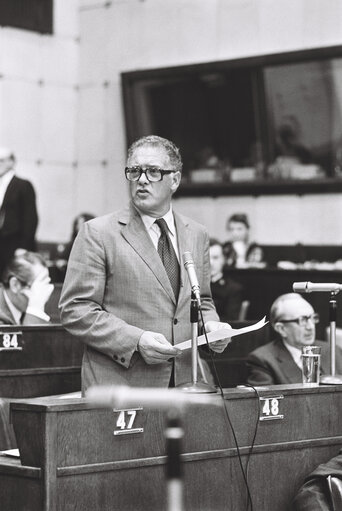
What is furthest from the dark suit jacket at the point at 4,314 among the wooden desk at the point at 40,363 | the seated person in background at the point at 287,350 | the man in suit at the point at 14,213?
the man in suit at the point at 14,213

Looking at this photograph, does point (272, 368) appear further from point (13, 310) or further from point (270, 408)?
point (13, 310)

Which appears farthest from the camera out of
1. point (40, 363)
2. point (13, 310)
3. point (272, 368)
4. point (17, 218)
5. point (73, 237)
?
point (73, 237)

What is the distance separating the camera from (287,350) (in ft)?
20.1

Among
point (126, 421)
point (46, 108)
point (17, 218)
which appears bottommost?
point (126, 421)

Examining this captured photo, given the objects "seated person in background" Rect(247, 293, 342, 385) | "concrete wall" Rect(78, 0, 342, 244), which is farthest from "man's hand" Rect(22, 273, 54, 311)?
"concrete wall" Rect(78, 0, 342, 244)

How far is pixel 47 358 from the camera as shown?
609cm

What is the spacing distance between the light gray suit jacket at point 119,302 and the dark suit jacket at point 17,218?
5.65m

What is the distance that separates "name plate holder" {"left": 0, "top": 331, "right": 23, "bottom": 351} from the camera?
597 centimetres

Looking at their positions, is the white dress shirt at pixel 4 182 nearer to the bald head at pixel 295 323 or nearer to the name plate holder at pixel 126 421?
the bald head at pixel 295 323

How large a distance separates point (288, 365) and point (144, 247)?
1.92 m

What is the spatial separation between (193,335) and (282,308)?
2339 millimetres

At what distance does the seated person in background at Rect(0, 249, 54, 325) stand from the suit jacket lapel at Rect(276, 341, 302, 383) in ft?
5.10

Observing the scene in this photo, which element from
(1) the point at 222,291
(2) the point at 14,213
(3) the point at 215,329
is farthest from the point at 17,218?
(3) the point at 215,329

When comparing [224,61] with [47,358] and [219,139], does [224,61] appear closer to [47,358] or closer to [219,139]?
[219,139]
